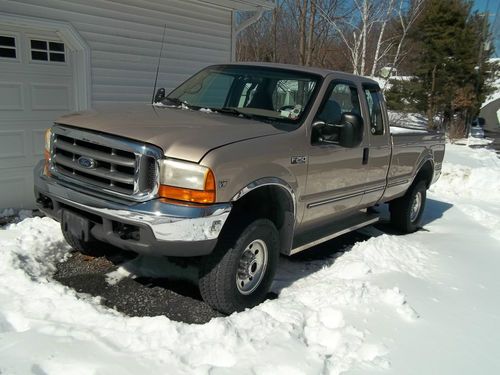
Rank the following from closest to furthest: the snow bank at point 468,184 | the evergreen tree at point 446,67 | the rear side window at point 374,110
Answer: the rear side window at point 374,110, the snow bank at point 468,184, the evergreen tree at point 446,67

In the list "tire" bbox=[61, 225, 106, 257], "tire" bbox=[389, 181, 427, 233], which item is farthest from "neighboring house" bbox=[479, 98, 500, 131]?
"tire" bbox=[61, 225, 106, 257]

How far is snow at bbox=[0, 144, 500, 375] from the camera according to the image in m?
2.95

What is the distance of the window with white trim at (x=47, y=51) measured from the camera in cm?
634

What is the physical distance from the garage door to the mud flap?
3181mm

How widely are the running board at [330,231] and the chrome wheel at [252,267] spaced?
13.6 inches

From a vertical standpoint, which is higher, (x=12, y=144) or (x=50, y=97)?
(x=50, y=97)

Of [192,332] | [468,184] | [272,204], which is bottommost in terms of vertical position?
[468,184]

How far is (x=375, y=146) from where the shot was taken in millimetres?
5191

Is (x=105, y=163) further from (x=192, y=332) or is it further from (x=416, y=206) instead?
(x=416, y=206)

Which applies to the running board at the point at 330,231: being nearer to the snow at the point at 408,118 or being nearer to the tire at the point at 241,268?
the tire at the point at 241,268

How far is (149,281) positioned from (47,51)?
3.94 meters

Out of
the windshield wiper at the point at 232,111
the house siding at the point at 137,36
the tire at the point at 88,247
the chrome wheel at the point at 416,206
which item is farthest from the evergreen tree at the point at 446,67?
the tire at the point at 88,247

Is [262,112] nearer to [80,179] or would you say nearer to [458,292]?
[80,179]

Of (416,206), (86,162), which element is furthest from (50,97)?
(416,206)
